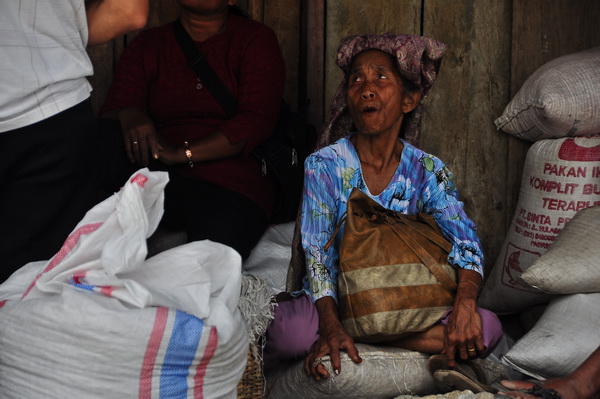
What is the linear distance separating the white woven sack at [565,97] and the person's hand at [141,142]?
4.80ft

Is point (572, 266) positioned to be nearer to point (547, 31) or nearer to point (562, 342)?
point (562, 342)

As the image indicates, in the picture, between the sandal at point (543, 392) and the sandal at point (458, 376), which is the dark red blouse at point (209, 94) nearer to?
the sandal at point (458, 376)

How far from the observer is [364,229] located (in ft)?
8.33

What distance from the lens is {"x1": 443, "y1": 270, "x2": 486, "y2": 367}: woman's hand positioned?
2533 mm

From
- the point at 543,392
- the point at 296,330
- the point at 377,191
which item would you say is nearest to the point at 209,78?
the point at 377,191

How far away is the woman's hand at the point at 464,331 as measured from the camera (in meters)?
2.53

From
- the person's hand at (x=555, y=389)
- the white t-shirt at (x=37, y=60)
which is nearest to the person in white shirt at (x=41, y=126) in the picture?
the white t-shirt at (x=37, y=60)

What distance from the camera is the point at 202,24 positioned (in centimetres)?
328

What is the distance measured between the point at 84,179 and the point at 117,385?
1.95ft

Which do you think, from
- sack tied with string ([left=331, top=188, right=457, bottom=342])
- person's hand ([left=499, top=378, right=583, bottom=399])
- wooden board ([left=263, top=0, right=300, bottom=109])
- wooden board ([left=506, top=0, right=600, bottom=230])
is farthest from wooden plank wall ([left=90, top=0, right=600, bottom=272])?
person's hand ([left=499, top=378, right=583, bottom=399])

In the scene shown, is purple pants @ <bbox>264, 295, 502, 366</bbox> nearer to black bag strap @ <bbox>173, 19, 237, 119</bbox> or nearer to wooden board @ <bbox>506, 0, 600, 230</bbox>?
black bag strap @ <bbox>173, 19, 237, 119</bbox>

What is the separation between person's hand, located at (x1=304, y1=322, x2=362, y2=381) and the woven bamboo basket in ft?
0.64

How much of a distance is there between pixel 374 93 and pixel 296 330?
864 mm

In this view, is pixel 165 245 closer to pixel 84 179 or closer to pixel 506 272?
pixel 84 179
